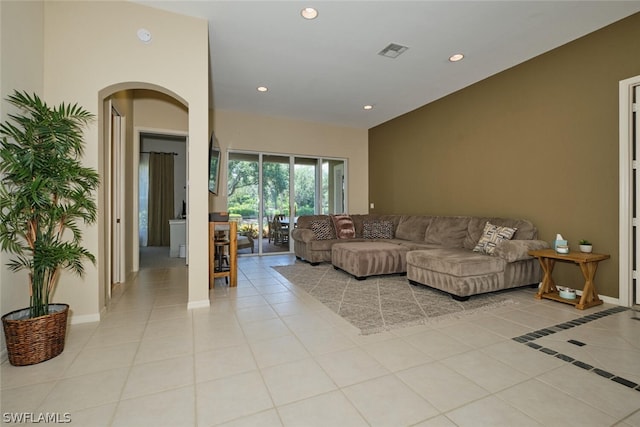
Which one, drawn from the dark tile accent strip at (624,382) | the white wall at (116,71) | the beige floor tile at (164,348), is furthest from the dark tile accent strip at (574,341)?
the white wall at (116,71)

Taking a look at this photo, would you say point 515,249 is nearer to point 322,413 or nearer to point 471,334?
point 471,334

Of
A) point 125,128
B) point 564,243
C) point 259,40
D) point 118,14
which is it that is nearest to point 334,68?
point 259,40

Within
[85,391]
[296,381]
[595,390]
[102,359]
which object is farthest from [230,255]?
[595,390]

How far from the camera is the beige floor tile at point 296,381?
5.06 ft

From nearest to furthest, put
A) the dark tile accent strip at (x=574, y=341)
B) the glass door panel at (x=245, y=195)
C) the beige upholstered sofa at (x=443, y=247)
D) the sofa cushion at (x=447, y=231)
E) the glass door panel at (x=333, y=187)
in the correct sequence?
the dark tile accent strip at (x=574, y=341)
the beige upholstered sofa at (x=443, y=247)
the sofa cushion at (x=447, y=231)
the glass door panel at (x=245, y=195)
the glass door panel at (x=333, y=187)

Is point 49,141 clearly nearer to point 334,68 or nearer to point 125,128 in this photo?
point 125,128

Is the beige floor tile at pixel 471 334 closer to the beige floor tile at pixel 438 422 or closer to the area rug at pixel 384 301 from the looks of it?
the area rug at pixel 384 301

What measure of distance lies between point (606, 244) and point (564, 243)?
1.32 ft

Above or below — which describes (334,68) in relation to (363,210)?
above

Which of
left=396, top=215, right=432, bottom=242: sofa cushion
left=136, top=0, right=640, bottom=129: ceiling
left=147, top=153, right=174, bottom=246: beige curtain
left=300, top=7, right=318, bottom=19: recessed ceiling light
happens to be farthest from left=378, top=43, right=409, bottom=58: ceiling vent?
left=147, top=153, right=174, bottom=246: beige curtain

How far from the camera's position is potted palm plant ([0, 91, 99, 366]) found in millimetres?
1810

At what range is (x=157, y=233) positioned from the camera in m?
7.69

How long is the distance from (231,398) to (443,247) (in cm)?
369

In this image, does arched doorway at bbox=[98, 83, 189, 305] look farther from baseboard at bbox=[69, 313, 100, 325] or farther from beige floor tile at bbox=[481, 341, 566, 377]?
beige floor tile at bbox=[481, 341, 566, 377]
